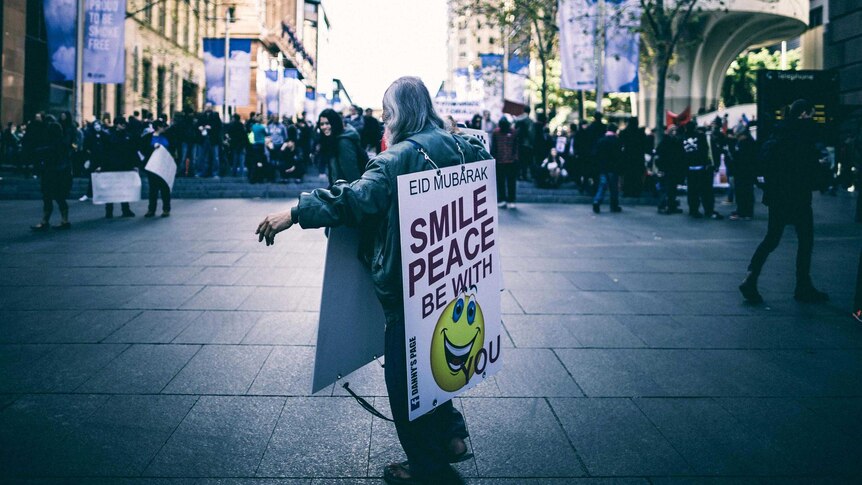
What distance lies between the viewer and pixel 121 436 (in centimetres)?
381

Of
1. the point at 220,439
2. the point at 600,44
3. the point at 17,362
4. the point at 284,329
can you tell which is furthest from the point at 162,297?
the point at 600,44

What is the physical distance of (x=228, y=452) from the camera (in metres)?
3.66

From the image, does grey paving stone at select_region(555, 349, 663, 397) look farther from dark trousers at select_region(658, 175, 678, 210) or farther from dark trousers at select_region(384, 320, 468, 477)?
dark trousers at select_region(658, 175, 678, 210)

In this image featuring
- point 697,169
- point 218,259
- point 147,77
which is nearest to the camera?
point 218,259

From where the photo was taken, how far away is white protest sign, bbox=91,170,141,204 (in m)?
13.5

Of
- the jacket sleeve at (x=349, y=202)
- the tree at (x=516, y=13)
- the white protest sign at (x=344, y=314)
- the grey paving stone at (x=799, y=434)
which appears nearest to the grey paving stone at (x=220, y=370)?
the white protest sign at (x=344, y=314)

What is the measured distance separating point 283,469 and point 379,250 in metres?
1.13

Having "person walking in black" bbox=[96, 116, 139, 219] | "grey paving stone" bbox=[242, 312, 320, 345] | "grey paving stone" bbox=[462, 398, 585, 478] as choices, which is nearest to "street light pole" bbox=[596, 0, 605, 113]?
"person walking in black" bbox=[96, 116, 139, 219]

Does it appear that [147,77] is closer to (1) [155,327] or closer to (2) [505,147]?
(2) [505,147]

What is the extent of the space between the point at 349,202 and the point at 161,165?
38.1 feet

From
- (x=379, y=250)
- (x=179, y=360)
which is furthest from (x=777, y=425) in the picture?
(x=179, y=360)

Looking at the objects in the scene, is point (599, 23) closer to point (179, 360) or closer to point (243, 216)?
point (243, 216)

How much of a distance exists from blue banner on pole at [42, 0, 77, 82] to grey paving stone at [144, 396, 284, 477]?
19.3 metres

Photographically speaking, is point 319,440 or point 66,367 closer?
point 319,440
